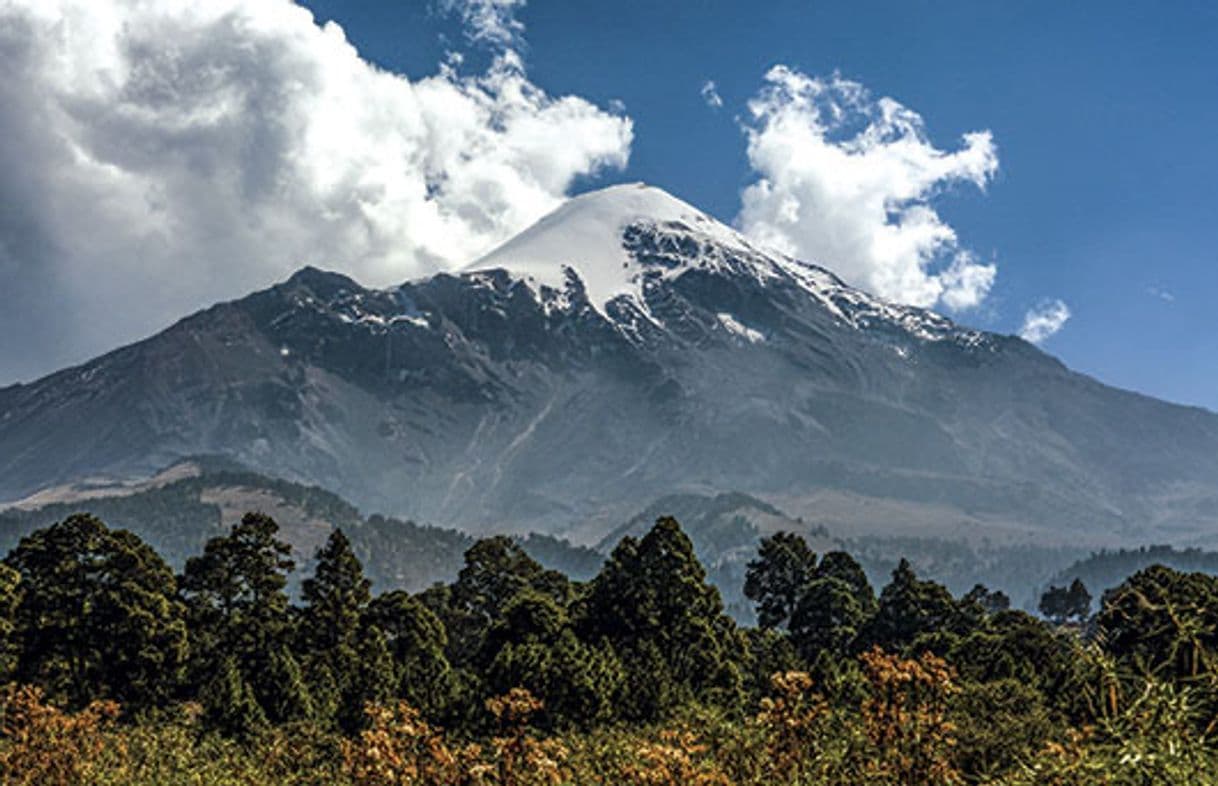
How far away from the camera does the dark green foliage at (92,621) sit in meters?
55.9

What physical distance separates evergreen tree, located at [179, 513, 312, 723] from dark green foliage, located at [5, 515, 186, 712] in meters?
2.99

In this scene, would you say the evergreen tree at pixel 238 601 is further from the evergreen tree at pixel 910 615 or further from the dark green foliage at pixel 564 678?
the evergreen tree at pixel 910 615

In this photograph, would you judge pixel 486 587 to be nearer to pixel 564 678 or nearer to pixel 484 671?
pixel 484 671

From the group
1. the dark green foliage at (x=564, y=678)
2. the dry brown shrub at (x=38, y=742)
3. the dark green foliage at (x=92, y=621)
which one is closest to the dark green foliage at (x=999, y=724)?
the dark green foliage at (x=564, y=678)

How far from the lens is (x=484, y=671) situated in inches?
2203

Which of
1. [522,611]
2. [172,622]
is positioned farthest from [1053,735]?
[172,622]

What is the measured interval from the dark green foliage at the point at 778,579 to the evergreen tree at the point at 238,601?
3903cm

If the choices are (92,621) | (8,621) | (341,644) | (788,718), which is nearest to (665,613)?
(341,644)

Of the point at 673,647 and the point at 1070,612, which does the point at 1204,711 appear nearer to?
the point at 673,647

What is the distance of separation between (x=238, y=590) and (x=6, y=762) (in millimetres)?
39741

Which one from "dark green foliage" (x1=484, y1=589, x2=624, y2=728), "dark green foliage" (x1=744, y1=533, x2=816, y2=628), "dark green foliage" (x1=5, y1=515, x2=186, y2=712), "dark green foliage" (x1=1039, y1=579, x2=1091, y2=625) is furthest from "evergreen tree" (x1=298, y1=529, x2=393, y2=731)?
"dark green foliage" (x1=1039, y1=579, x2=1091, y2=625)

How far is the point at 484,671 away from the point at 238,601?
18.9 metres

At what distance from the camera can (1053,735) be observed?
1142 inches

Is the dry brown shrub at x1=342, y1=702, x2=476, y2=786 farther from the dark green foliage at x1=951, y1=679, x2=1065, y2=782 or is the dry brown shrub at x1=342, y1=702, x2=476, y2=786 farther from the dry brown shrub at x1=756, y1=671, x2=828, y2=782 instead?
the dark green foliage at x1=951, y1=679, x2=1065, y2=782
